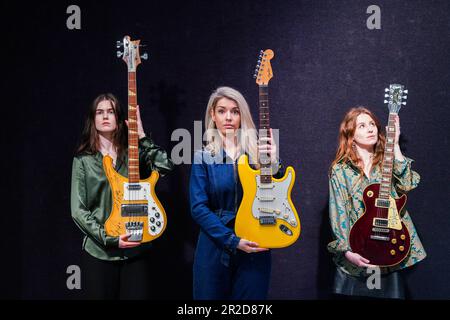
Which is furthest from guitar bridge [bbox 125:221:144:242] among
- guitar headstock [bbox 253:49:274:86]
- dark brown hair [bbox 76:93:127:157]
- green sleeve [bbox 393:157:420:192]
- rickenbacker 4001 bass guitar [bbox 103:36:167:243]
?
green sleeve [bbox 393:157:420:192]

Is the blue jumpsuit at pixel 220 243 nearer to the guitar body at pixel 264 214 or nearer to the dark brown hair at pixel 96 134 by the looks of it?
the guitar body at pixel 264 214

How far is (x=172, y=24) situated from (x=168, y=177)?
102cm

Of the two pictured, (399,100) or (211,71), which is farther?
(211,71)

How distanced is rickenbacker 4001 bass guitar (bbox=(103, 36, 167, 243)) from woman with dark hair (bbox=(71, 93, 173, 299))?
6 cm

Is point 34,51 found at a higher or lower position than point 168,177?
higher

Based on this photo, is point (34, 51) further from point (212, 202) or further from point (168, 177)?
point (212, 202)

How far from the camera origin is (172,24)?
4.06 metres

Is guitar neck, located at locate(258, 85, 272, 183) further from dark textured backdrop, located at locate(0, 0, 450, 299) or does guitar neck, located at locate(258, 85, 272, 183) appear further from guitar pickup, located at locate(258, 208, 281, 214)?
dark textured backdrop, located at locate(0, 0, 450, 299)

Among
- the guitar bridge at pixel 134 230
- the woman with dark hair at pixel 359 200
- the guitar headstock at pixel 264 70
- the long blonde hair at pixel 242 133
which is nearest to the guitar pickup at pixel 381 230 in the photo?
the woman with dark hair at pixel 359 200

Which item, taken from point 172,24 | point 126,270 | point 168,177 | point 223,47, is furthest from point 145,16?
point 126,270

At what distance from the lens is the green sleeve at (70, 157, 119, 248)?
11.0 ft

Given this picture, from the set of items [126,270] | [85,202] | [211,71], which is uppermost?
[211,71]

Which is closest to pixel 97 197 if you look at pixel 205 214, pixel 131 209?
pixel 131 209

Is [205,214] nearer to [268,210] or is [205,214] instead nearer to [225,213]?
[225,213]
